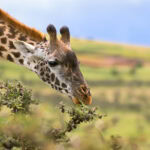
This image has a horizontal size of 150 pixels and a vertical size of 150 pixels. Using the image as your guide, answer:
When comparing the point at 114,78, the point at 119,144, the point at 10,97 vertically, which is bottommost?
the point at 119,144

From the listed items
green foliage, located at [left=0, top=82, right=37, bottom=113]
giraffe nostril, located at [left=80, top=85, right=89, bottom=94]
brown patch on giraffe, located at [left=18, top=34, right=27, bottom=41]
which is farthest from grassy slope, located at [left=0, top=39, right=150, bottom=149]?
green foliage, located at [left=0, top=82, right=37, bottom=113]

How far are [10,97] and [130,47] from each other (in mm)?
173449

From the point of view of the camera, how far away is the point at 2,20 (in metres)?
13.0

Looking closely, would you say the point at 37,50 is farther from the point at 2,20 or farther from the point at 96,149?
the point at 96,149

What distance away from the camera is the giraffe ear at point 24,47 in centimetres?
1177

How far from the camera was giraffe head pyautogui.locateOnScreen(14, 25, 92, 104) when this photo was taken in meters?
10.8

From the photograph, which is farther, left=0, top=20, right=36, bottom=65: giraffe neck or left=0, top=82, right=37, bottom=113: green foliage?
left=0, top=20, right=36, bottom=65: giraffe neck

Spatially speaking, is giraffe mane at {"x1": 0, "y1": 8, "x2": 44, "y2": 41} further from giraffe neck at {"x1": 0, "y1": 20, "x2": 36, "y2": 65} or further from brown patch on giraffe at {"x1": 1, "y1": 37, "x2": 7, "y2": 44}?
brown patch on giraffe at {"x1": 1, "y1": 37, "x2": 7, "y2": 44}

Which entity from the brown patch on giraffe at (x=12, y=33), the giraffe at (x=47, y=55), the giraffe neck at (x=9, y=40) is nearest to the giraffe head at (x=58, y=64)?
the giraffe at (x=47, y=55)

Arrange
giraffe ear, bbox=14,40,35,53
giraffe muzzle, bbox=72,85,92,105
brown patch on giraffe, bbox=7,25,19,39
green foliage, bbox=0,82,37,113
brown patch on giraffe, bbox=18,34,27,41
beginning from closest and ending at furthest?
green foliage, bbox=0,82,37,113, giraffe muzzle, bbox=72,85,92,105, giraffe ear, bbox=14,40,35,53, brown patch on giraffe, bbox=18,34,27,41, brown patch on giraffe, bbox=7,25,19,39

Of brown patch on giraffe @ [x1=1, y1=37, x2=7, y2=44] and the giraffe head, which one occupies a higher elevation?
brown patch on giraffe @ [x1=1, y1=37, x2=7, y2=44]

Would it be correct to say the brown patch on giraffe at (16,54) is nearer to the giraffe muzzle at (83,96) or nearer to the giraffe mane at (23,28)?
the giraffe mane at (23,28)

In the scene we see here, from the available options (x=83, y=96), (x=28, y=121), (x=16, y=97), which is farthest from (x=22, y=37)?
(x=28, y=121)

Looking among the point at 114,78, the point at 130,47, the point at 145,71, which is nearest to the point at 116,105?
the point at 114,78
